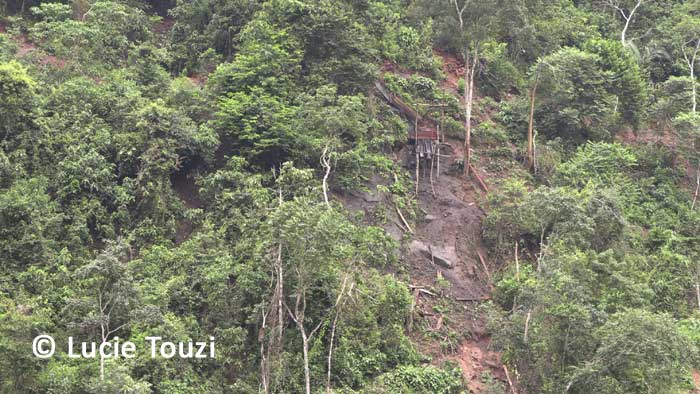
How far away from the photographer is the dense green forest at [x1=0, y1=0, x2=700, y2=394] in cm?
1483

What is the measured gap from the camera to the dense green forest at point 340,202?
48.6ft

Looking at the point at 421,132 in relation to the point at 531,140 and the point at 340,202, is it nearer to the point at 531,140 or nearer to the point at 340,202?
the point at 531,140

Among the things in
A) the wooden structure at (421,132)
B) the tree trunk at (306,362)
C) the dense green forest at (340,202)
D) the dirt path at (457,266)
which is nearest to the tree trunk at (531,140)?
the dense green forest at (340,202)

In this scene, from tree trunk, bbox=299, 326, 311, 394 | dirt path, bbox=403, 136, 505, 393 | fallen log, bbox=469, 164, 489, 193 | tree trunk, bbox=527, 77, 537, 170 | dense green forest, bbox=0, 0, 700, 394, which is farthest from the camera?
tree trunk, bbox=527, 77, 537, 170

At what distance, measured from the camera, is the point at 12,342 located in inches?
519

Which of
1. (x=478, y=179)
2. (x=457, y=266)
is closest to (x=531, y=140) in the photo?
(x=478, y=179)

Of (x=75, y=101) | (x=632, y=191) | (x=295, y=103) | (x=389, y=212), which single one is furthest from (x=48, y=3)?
(x=632, y=191)

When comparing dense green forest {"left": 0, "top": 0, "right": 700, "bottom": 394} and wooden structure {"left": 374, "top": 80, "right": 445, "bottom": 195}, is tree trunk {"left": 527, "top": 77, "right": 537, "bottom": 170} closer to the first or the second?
dense green forest {"left": 0, "top": 0, "right": 700, "bottom": 394}

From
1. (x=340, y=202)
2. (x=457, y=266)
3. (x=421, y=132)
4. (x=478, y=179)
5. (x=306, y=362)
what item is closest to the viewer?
(x=306, y=362)

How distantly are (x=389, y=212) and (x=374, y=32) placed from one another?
6328mm

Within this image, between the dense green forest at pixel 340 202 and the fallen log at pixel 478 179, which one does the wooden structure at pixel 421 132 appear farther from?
the fallen log at pixel 478 179

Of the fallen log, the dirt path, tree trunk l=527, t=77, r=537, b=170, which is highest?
tree trunk l=527, t=77, r=537, b=170

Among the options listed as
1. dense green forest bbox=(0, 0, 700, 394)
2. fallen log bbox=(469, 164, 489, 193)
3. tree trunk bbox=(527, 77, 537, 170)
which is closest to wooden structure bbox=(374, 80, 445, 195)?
dense green forest bbox=(0, 0, 700, 394)

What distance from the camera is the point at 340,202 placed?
19.5 metres
